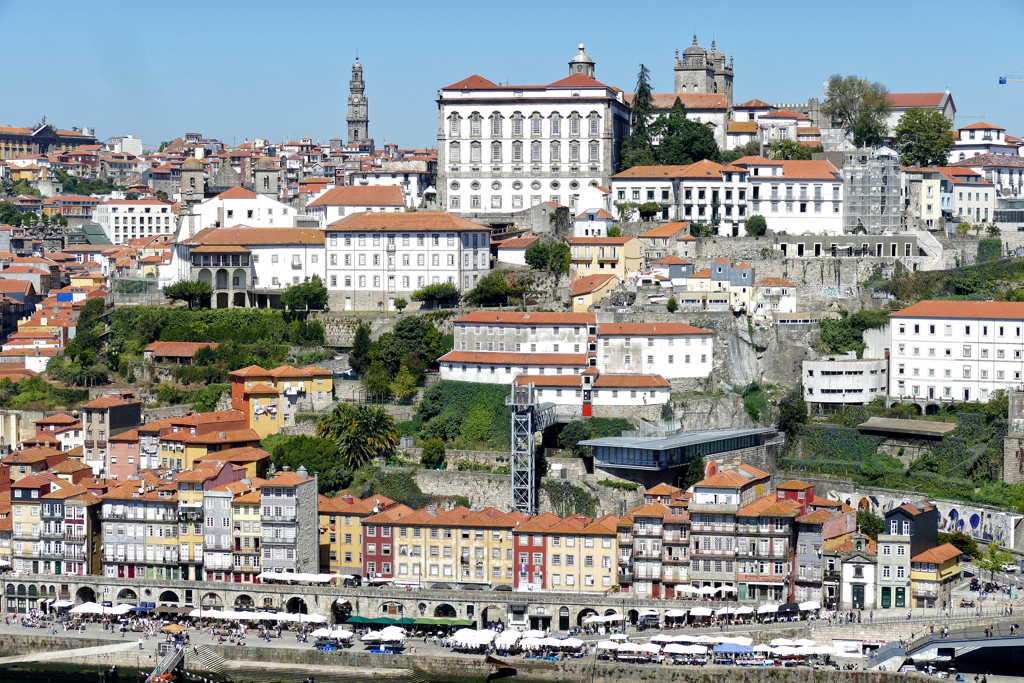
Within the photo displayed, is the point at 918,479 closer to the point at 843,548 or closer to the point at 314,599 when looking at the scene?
the point at 843,548

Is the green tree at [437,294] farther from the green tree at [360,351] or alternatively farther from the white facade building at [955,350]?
the white facade building at [955,350]

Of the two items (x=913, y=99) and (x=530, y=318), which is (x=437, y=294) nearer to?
(x=530, y=318)

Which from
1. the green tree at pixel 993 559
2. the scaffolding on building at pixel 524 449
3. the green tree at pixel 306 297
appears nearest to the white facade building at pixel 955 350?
the green tree at pixel 993 559

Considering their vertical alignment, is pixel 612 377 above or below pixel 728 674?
above

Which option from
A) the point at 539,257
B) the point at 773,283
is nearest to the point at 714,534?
the point at 773,283

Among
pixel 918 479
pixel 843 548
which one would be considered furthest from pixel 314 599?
pixel 918 479
